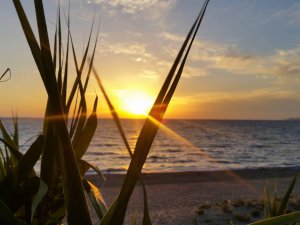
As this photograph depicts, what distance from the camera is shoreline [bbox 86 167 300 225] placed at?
37.6 ft

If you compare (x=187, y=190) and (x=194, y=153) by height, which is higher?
(x=187, y=190)

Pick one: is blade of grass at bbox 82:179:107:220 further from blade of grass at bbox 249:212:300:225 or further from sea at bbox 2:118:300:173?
blade of grass at bbox 249:212:300:225

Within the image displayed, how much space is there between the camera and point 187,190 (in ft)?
51.6

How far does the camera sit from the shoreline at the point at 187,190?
1145cm

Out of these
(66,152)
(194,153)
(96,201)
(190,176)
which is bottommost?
(194,153)

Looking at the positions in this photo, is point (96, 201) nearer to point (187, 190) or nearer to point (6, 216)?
point (6, 216)

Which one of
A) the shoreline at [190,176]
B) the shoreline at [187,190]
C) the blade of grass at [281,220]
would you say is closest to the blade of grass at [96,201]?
the blade of grass at [281,220]

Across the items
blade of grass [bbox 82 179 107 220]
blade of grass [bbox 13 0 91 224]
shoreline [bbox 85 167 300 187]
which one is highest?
blade of grass [bbox 13 0 91 224]

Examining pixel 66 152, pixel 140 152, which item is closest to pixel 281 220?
pixel 140 152

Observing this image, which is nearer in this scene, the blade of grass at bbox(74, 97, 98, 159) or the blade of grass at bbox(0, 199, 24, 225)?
the blade of grass at bbox(0, 199, 24, 225)

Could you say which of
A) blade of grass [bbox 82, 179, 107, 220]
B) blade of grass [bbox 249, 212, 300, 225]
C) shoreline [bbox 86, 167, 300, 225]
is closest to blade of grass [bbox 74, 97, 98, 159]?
blade of grass [bbox 82, 179, 107, 220]

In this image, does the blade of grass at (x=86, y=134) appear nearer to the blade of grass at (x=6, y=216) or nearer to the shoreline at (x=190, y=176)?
the blade of grass at (x=6, y=216)

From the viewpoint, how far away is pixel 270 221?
1.86 feet

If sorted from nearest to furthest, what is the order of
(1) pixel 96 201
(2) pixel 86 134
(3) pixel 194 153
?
(1) pixel 96 201
(2) pixel 86 134
(3) pixel 194 153
